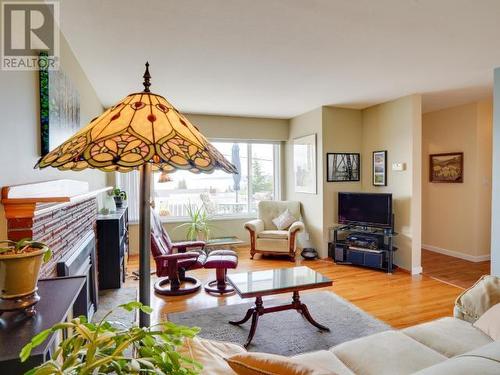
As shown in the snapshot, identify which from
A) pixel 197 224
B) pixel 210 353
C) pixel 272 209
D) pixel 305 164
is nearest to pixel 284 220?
pixel 272 209

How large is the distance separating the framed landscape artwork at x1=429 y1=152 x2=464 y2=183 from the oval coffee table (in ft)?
11.9

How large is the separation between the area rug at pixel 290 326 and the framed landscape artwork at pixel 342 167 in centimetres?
225

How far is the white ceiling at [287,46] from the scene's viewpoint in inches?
78.8

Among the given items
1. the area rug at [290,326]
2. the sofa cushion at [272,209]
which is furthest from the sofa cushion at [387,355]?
the sofa cushion at [272,209]

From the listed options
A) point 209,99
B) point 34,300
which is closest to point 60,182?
point 34,300

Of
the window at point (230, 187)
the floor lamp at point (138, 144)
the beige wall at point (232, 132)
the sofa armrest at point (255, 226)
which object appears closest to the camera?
the floor lamp at point (138, 144)

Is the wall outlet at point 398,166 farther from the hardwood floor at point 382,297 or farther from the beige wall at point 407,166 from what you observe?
the hardwood floor at point 382,297

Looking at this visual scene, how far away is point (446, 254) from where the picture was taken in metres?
5.09

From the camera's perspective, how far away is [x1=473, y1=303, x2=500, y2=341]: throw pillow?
1524 mm

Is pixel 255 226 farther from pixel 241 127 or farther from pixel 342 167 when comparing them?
pixel 241 127

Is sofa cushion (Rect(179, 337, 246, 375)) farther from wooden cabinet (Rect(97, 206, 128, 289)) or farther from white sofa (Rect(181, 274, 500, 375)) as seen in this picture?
wooden cabinet (Rect(97, 206, 128, 289))

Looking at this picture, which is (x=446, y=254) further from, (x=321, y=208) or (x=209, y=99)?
(x=209, y=99)

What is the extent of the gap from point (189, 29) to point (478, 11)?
206 cm

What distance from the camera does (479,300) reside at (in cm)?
176
